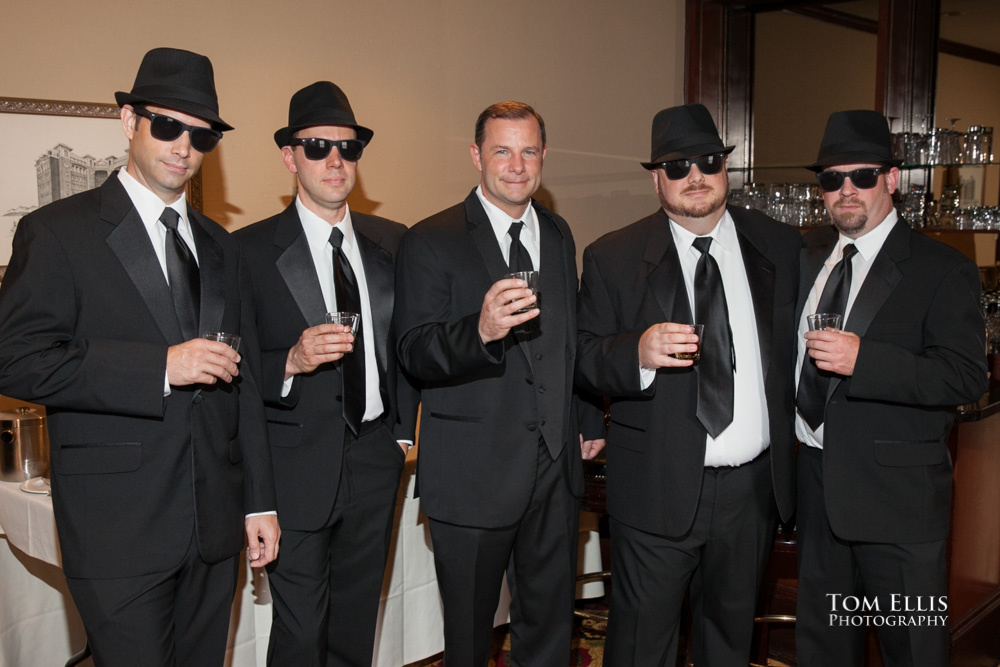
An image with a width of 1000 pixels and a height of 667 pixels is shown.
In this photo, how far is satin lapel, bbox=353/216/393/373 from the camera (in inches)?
114

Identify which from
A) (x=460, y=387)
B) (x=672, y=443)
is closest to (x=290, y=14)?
(x=460, y=387)

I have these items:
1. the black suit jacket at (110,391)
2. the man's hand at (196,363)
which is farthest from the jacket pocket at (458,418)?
the man's hand at (196,363)

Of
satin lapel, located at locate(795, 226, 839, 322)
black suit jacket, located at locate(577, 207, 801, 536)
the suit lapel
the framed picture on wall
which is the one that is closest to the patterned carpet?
black suit jacket, located at locate(577, 207, 801, 536)

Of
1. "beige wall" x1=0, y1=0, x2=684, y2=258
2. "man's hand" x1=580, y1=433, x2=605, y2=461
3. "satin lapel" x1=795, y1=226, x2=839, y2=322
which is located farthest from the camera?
"beige wall" x1=0, y1=0, x2=684, y2=258

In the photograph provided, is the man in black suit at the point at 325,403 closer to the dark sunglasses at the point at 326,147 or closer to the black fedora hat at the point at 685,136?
the dark sunglasses at the point at 326,147

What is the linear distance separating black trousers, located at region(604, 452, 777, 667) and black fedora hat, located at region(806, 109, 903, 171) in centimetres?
99

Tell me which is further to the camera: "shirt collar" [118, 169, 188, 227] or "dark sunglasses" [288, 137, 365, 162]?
"dark sunglasses" [288, 137, 365, 162]

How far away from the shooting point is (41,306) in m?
2.09

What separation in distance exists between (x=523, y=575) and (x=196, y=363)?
131 cm

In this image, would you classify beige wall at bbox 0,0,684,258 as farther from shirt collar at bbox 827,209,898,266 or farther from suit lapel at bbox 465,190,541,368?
shirt collar at bbox 827,209,898,266

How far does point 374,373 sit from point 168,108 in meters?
1.00

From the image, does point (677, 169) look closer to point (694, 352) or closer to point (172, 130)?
point (694, 352)

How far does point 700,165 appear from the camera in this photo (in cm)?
283

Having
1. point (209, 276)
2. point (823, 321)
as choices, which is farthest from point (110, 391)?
point (823, 321)
